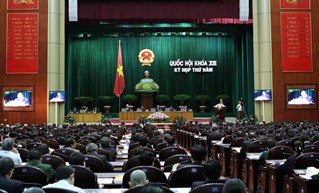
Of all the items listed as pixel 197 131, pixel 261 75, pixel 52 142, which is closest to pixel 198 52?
pixel 261 75

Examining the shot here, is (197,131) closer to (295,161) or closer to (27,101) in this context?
(295,161)

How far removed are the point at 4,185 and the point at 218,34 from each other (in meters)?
29.4

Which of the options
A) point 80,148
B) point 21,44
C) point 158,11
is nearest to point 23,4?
point 21,44

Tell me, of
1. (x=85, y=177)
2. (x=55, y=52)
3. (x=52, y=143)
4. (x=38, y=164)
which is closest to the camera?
(x=85, y=177)

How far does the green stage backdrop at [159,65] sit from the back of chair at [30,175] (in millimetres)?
26880

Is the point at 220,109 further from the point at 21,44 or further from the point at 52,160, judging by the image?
the point at 52,160

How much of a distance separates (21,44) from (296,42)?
580 inches

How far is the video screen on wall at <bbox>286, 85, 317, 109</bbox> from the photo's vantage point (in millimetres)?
23562

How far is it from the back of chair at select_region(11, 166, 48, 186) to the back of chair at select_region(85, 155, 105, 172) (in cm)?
136

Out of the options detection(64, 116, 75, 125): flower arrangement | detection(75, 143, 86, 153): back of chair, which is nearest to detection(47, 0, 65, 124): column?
detection(64, 116, 75, 125): flower arrangement

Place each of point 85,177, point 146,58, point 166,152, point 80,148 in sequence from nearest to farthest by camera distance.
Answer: point 85,177 < point 166,152 < point 80,148 < point 146,58

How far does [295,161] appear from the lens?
20.7 feet

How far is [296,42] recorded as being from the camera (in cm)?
2373

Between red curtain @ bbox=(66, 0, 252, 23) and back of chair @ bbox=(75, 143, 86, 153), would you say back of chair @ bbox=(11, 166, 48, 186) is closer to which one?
back of chair @ bbox=(75, 143, 86, 153)
